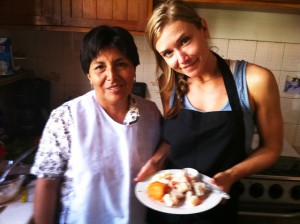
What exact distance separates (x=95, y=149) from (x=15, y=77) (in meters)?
0.96

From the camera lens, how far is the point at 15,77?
1.57 meters

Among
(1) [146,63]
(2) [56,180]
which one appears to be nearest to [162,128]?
(2) [56,180]

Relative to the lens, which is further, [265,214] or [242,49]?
[242,49]

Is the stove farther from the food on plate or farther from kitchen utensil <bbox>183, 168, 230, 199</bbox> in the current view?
the food on plate

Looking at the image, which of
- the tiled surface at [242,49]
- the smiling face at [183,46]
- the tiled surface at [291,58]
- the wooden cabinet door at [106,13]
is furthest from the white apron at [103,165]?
the tiled surface at [291,58]

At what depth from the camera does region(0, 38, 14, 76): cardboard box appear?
4.67 ft

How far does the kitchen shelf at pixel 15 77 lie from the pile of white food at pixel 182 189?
3.22 feet

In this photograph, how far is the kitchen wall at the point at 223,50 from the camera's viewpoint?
1.64 m

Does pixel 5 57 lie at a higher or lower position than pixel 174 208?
higher

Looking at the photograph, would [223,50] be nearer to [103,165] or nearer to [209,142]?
[209,142]

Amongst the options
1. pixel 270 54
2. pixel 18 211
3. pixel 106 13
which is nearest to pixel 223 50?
pixel 270 54

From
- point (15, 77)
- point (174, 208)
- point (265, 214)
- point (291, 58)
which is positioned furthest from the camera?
point (291, 58)

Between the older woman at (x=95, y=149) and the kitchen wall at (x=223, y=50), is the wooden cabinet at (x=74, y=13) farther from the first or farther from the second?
the older woman at (x=95, y=149)

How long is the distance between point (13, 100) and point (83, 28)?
25.0 inches
